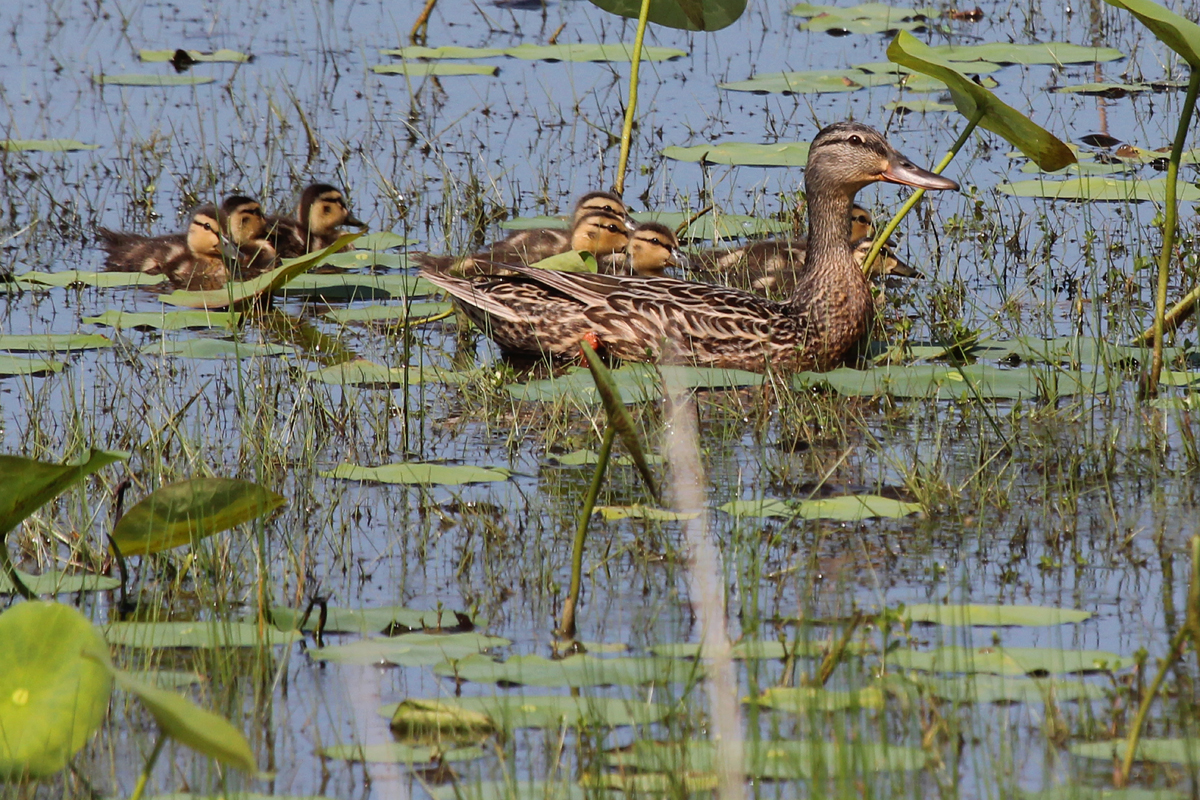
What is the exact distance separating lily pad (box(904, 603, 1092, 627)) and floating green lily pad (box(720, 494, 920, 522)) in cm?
69

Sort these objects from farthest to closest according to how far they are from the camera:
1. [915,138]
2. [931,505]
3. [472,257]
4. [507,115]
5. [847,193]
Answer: [507,115], [915,138], [472,257], [847,193], [931,505]

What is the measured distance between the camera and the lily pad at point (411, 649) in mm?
3613

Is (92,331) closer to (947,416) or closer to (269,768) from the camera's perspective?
(947,416)

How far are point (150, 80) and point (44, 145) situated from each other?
161cm

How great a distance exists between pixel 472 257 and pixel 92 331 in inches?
60.6

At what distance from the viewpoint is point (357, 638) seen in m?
3.90

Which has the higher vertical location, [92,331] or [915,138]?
[915,138]

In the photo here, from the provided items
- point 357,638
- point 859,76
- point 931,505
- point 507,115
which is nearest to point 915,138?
point 859,76

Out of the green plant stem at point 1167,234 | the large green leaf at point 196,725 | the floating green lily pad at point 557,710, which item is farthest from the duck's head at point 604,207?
the large green leaf at point 196,725

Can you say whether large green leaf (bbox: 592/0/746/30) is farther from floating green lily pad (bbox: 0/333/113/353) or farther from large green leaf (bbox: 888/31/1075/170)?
floating green lily pad (bbox: 0/333/113/353)

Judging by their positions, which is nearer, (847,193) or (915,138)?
(847,193)

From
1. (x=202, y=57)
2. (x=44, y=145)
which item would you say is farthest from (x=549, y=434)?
(x=202, y=57)

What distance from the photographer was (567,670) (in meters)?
3.59

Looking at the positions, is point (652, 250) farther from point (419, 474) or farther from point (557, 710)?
point (557, 710)
